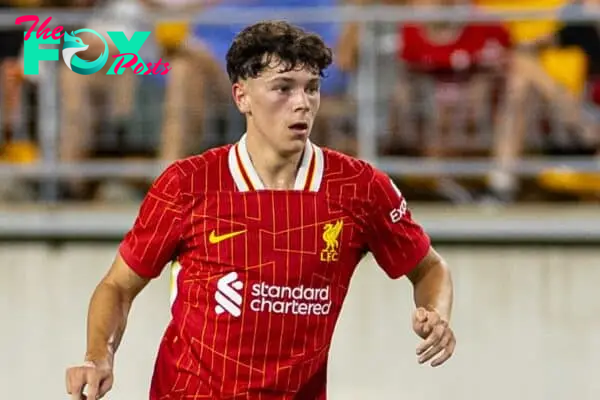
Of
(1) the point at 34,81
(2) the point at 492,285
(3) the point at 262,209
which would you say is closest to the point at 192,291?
(3) the point at 262,209

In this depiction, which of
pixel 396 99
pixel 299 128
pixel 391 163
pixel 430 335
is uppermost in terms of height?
pixel 396 99

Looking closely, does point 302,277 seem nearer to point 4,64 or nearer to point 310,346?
point 310,346

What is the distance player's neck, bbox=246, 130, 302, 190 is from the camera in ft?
15.2

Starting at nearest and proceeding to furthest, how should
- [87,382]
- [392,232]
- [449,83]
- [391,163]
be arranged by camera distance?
[87,382]
[392,232]
[391,163]
[449,83]

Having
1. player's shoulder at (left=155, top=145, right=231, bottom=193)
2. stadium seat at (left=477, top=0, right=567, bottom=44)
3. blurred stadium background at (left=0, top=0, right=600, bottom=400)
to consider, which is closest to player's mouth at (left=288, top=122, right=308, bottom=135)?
player's shoulder at (left=155, top=145, right=231, bottom=193)

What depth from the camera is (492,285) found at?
812cm

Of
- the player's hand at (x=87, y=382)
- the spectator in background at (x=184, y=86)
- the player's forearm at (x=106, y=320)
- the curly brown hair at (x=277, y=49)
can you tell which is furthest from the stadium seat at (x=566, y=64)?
the player's hand at (x=87, y=382)

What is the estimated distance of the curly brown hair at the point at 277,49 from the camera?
15.0 feet

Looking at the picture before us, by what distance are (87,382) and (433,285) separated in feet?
3.78

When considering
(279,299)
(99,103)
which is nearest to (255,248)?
(279,299)

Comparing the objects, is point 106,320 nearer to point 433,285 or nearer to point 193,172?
point 193,172

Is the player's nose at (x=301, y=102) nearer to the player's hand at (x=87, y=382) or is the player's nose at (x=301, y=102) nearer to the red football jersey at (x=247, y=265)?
the red football jersey at (x=247, y=265)

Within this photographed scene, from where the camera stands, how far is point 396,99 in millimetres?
8469

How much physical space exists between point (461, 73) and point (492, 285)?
4.09 feet
